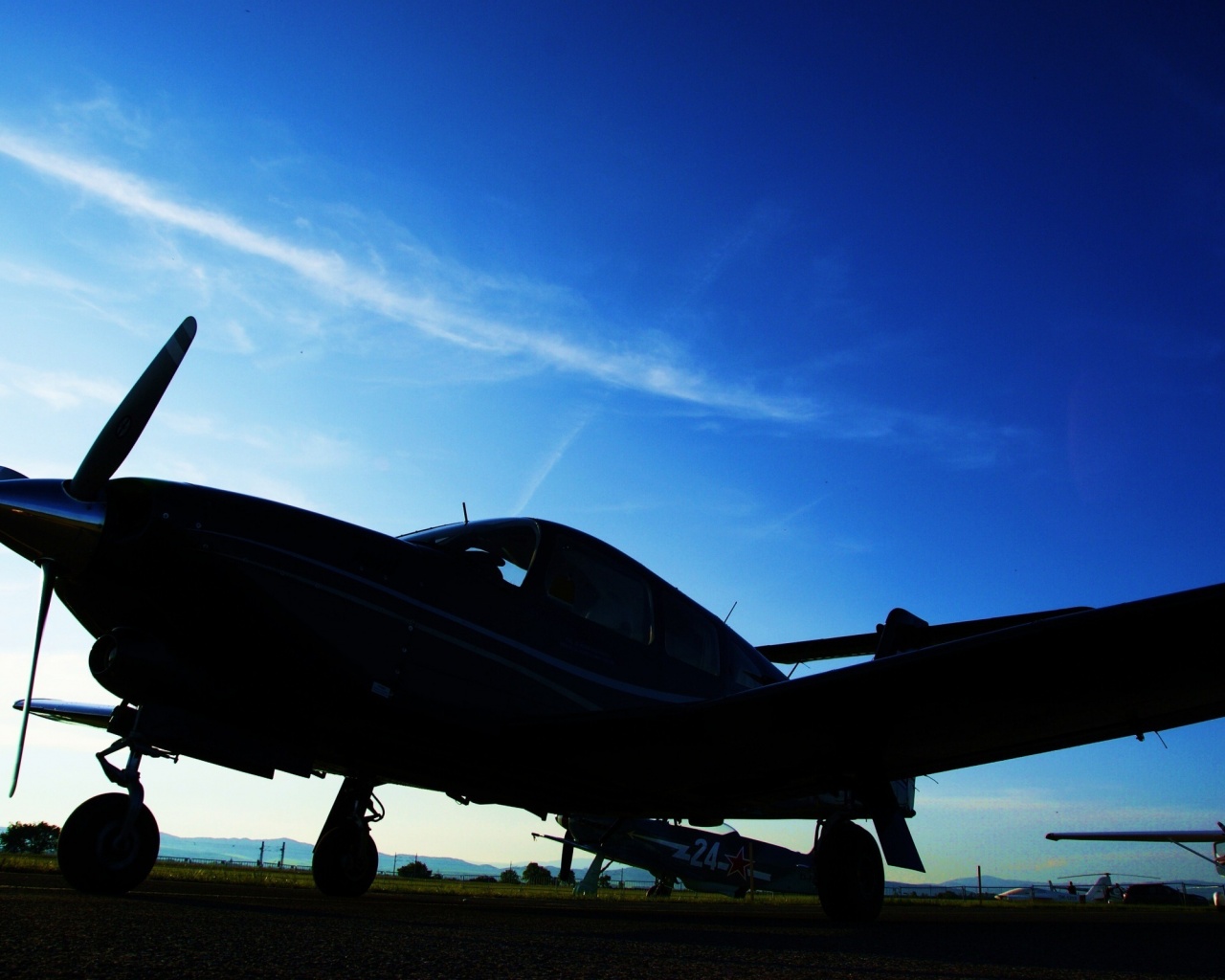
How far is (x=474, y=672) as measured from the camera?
5.88m

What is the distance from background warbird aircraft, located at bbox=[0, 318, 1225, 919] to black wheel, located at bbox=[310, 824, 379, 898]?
167 centimetres

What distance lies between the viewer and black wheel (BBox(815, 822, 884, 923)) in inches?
298

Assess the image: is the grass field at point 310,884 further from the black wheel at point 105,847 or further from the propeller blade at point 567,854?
the black wheel at point 105,847

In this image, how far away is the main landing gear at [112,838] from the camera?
4941 millimetres

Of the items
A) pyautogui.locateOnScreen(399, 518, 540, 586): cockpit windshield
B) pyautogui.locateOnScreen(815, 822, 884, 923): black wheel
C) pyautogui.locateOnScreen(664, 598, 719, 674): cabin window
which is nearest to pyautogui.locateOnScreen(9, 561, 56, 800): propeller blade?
pyautogui.locateOnScreen(399, 518, 540, 586): cockpit windshield

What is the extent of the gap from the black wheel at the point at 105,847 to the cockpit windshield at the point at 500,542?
2.56 m

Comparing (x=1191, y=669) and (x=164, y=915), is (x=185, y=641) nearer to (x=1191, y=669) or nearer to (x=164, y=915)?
(x=164, y=915)

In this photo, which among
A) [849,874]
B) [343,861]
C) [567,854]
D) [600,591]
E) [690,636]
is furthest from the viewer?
[567,854]

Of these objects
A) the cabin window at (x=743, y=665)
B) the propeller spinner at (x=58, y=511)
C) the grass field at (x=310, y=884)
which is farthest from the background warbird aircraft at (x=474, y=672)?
the grass field at (x=310, y=884)

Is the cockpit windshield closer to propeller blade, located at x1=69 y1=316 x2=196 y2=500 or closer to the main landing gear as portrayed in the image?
propeller blade, located at x1=69 y1=316 x2=196 y2=500

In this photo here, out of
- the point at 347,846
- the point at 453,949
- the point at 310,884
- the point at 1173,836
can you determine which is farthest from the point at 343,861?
the point at 1173,836

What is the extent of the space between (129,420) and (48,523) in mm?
792

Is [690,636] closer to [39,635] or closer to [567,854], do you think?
[39,635]

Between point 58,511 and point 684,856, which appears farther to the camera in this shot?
point 684,856
